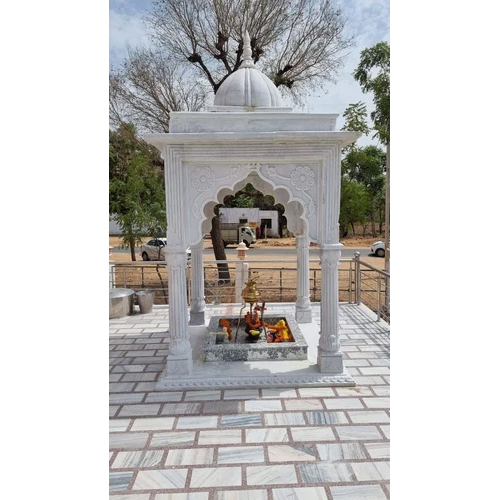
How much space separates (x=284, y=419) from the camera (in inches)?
144

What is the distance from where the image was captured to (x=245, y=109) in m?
4.53

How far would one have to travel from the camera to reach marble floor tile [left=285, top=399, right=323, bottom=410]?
12.6 ft

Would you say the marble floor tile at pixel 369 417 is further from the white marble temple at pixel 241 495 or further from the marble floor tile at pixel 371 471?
the white marble temple at pixel 241 495

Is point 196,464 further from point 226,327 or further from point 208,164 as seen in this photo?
point 208,164

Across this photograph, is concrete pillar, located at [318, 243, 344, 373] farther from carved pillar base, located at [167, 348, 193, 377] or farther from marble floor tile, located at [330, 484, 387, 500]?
marble floor tile, located at [330, 484, 387, 500]

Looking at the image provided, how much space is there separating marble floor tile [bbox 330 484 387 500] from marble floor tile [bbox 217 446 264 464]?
60 centimetres

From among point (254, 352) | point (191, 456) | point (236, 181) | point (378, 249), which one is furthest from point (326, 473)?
point (378, 249)

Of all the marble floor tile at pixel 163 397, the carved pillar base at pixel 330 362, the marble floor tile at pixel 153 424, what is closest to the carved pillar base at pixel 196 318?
the marble floor tile at pixel 163 397

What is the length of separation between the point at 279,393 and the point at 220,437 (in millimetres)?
914

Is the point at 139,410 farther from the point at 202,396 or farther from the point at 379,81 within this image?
the point at 379,81

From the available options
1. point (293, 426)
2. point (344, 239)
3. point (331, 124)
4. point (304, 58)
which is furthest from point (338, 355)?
point (344, 239)

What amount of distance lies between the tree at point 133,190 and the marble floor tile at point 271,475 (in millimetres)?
7748

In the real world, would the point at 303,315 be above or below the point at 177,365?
above

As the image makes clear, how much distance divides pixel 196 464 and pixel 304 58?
Answer: 9.53 metres
